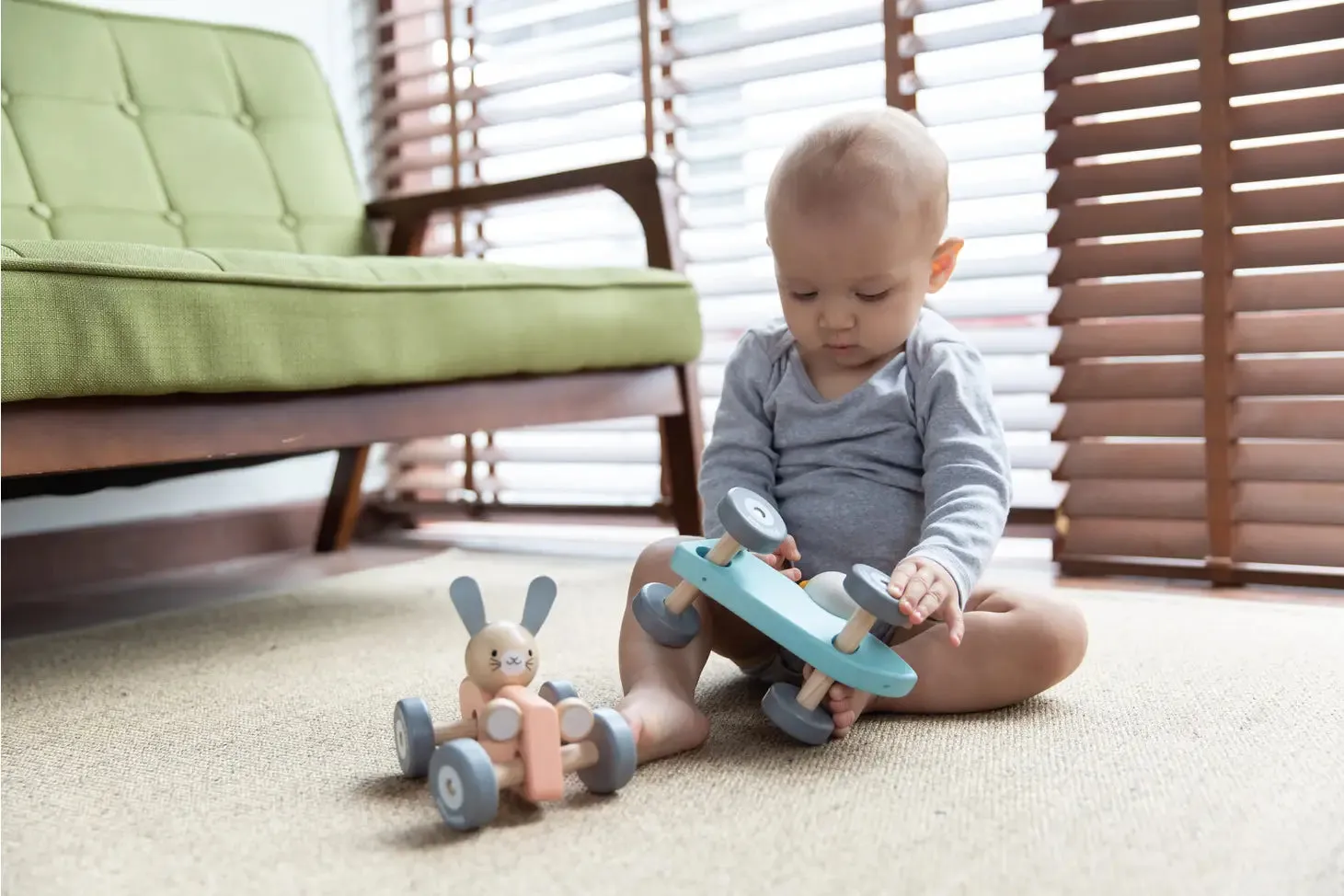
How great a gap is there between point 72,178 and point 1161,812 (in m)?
1.56

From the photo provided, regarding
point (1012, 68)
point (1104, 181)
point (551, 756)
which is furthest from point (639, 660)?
point (1012, 68)

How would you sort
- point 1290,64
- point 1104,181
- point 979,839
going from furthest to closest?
point 1104,181
point 1290,64
point 979,839

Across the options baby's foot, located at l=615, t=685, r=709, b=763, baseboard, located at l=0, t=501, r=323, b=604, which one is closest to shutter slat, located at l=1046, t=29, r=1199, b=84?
baby's foot, located at l=615, t=685, r=709, b=763

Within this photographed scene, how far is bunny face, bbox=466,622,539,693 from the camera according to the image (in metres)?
0.79

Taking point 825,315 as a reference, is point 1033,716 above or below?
below

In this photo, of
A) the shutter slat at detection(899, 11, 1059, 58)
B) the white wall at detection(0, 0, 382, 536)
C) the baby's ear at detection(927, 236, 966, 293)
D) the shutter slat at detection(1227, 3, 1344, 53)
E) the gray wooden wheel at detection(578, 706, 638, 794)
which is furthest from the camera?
the white wall at detection(0, 0, 382, 536)

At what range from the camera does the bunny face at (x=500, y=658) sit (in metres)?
0.79

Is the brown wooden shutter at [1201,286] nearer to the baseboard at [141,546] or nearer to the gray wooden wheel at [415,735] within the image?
the gray wooden wheel at [415,735]

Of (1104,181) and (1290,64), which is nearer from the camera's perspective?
(1290,64)

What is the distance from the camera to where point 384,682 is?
45.2 inches

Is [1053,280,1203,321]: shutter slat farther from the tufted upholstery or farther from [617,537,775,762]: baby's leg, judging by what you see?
the tufted upholstery

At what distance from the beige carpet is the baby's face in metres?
0.31

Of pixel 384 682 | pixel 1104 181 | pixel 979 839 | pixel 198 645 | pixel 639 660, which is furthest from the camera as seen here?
pixel 1104 181

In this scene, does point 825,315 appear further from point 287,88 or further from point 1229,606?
point 287,88
